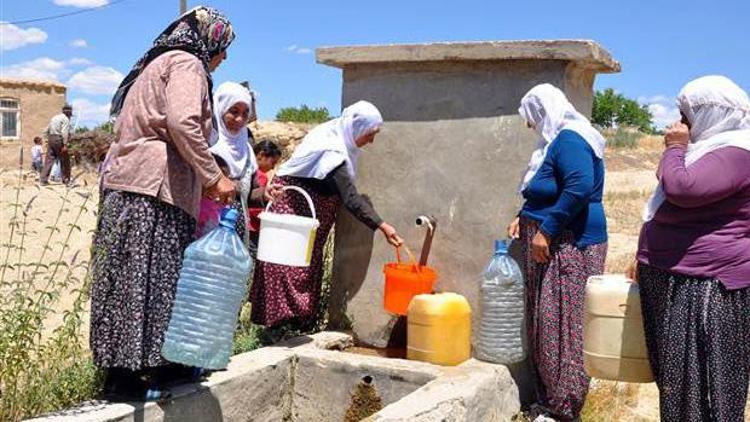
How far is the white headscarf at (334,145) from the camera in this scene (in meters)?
4.46

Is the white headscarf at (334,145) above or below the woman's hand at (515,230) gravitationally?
above

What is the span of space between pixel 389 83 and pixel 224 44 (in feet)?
5.37

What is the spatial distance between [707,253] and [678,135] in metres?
0.48

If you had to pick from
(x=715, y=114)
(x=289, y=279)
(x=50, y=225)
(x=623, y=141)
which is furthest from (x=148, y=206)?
(x=623, y=141)

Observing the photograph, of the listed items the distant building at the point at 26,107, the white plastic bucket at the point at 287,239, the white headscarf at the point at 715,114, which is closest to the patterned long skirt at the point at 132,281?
the white plastic bucket at the point at 287,239

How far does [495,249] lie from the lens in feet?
14.1

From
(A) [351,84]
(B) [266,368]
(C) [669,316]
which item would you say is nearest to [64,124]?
(A) [351,84]

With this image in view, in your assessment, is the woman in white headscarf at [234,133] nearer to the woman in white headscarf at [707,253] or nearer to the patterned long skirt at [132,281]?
the patterned long skirt at [132,281]

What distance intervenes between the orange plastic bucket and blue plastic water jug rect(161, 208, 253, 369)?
1.45m

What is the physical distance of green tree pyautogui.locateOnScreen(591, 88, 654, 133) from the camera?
191ft

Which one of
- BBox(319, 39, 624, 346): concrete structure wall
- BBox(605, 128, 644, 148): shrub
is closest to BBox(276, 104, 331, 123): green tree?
BBox(605, 128, 644, 148): shrub

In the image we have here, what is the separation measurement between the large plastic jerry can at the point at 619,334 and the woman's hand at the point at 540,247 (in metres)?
0.62

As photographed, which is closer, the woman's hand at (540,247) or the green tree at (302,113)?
the woman's hand at (540,247)

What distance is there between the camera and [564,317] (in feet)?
13.1
